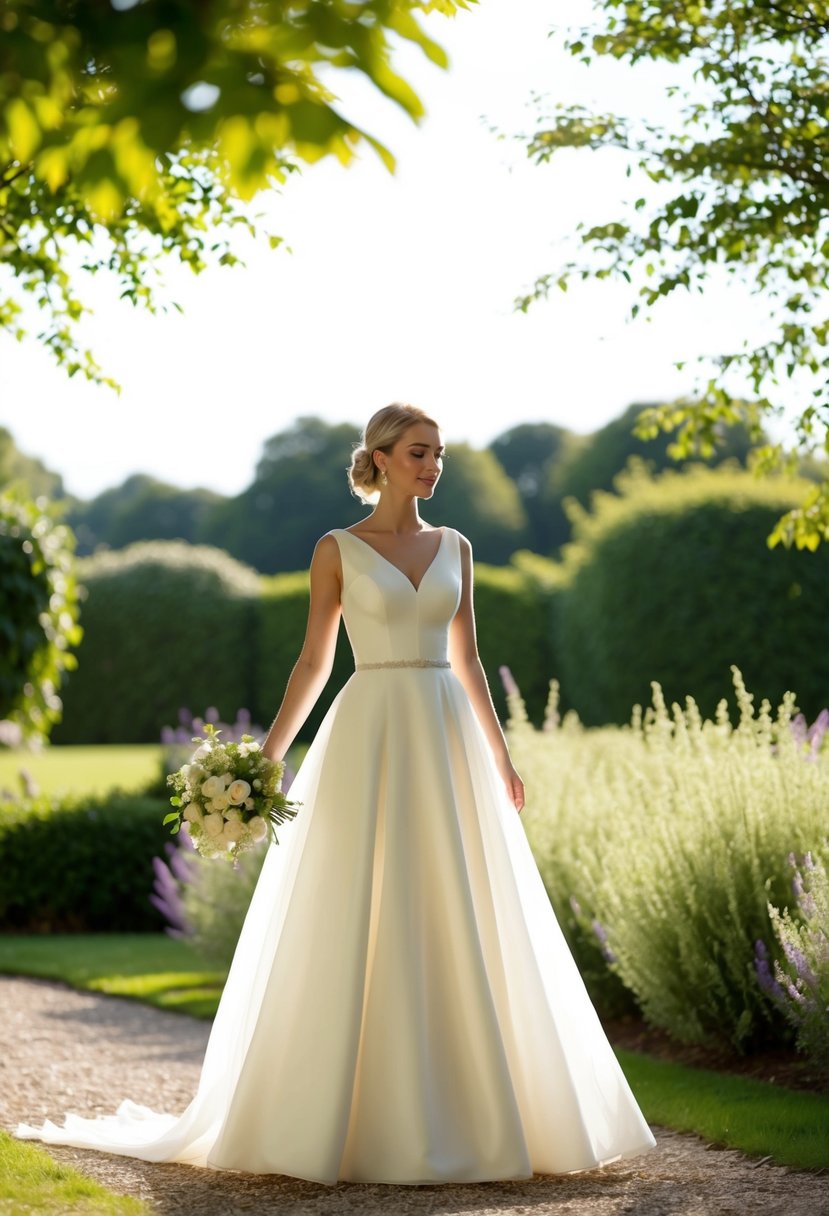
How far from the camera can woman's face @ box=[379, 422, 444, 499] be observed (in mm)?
4160

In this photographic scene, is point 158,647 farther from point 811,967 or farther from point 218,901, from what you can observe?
point 811,967

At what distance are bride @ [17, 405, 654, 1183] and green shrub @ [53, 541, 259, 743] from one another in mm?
14141

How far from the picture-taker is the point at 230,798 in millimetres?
3820

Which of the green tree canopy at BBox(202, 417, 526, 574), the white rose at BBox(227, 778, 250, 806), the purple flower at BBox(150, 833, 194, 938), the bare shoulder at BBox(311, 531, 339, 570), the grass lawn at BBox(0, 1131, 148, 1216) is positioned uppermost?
the green tree canopy at BBox(202, 417, 526, 574)

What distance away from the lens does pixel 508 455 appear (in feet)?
177

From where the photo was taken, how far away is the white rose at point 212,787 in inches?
151

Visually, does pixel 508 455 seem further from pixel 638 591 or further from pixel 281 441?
pixel 638 591

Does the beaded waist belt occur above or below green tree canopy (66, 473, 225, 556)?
below

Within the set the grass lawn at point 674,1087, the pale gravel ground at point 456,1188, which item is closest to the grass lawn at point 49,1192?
the pale gravel ground at point 456,1188

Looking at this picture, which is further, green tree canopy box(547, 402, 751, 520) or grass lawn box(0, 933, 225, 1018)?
green tree canopy box(547, 402, 751, 520)

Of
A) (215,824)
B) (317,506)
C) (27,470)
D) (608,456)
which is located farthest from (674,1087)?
(27,470)

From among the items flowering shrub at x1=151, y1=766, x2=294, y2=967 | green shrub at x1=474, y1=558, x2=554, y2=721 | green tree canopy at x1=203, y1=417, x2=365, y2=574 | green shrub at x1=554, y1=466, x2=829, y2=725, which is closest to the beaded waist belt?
flowering shrub at x1=151, y1=766, x2=294, y2=967

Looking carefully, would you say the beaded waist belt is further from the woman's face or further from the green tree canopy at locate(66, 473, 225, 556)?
the green tree canopy at locate(66, 473, 225, 556)

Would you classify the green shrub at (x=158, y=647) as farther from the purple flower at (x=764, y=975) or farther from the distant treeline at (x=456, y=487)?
the distant treeline at (x=456, y=487)
